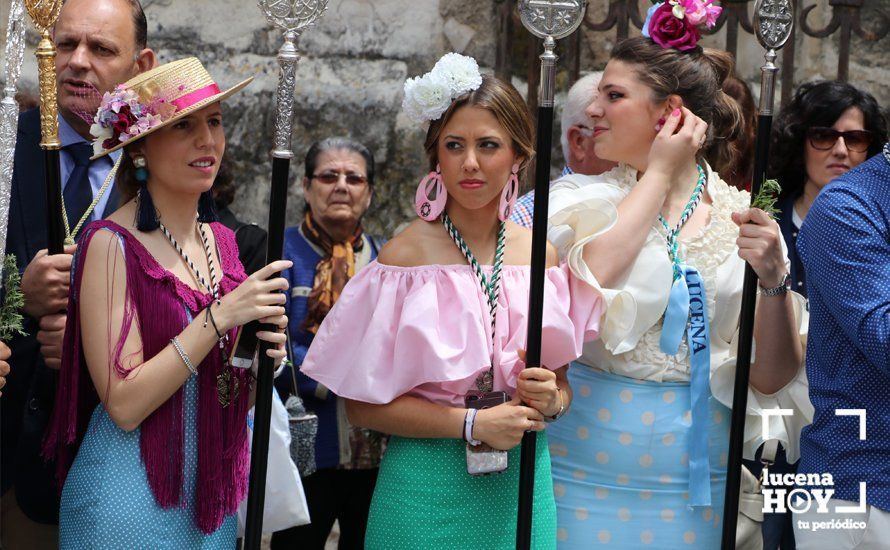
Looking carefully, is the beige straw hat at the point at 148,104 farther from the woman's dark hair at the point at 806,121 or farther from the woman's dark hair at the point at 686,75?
the woman's dark hair at the point at 806,121

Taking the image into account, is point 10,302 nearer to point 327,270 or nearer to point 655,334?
point 655,334

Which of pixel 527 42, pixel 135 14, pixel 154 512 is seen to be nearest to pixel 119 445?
pixel 154 512

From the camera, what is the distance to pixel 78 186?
3422 millimetres

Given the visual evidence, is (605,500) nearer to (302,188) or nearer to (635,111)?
(635,111)

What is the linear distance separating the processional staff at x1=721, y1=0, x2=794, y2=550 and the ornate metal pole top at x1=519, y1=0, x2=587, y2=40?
531mm

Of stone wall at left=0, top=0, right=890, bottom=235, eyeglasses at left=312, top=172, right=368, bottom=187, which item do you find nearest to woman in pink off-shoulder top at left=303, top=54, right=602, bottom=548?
eyeglasses at left=312, top=172, right=368, bottom=187

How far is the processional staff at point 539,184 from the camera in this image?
Result: 9.23ft

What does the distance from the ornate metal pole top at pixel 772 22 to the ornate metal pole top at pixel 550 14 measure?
52cm

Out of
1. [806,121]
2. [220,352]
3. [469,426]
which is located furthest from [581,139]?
[220,352]

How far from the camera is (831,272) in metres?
2.92

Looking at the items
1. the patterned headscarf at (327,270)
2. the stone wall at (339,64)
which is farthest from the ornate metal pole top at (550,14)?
the stone wall at (339,64)

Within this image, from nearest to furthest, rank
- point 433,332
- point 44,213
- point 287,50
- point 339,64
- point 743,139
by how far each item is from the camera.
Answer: point 287,50
point 433,332
point 44,213
point 743,139
point 339,64

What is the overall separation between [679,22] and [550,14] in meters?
0.63

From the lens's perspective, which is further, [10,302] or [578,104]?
[578,104]
